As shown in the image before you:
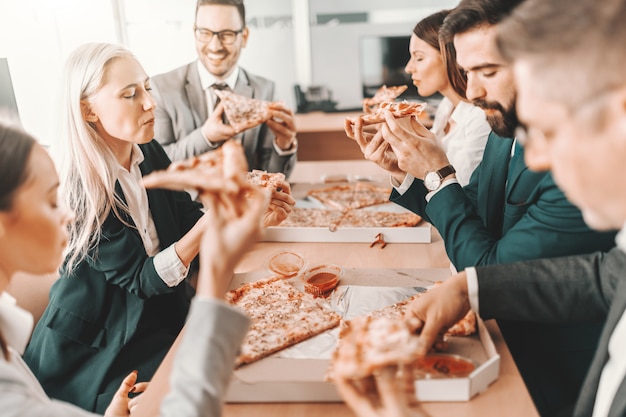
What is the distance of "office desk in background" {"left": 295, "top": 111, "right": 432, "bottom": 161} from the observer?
5199 mm

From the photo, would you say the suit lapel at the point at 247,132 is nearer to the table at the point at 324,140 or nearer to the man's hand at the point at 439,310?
the table at the point at 324,140

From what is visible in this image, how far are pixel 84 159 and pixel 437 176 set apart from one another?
1.24 meters

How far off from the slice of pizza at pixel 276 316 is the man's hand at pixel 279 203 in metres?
0.31

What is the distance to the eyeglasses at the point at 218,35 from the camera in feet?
11.0

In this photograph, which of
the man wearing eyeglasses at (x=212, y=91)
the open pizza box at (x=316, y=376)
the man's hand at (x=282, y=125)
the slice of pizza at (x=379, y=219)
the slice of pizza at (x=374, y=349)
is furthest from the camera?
the man wearing eyeglasses at (x=212, y=91)

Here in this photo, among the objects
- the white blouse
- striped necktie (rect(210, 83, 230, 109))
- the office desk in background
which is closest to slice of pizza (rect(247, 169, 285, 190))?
the white blouse

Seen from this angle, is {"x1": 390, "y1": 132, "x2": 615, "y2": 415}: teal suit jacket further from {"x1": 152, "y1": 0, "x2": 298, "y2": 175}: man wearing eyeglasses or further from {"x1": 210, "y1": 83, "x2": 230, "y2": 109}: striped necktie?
{"x1": 210, "y1": 83, "x2": 230, "y2": 109}: striped necktie

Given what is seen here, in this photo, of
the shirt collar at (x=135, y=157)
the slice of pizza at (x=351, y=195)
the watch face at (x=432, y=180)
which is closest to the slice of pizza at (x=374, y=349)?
the watch face at (x=432, y=180)

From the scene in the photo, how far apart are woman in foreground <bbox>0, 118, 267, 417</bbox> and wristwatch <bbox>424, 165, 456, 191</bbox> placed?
0.98 m

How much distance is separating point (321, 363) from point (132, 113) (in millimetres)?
1227

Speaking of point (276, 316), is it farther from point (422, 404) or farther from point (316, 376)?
point (422, 404)

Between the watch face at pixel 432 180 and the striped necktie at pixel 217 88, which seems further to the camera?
the striped necktie at pixel 217 88

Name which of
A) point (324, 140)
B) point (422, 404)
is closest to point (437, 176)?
point (422, 404)

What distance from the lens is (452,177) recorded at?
1.89m
